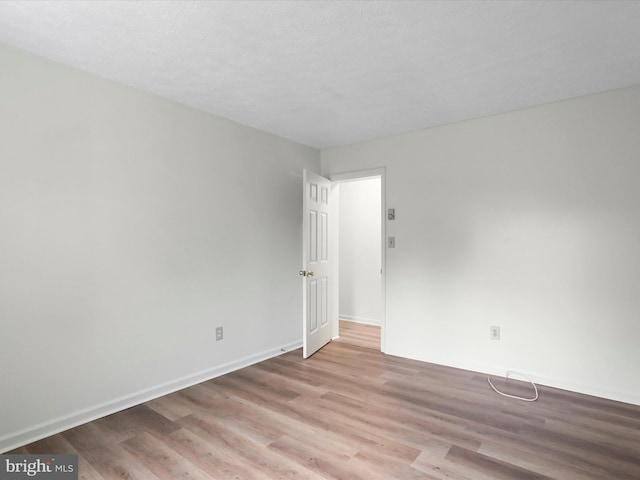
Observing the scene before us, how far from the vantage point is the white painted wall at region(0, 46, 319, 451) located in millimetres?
2213

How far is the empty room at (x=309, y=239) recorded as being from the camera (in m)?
2.03

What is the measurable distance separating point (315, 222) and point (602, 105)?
8.93ft

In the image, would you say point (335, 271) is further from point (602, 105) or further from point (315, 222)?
point (602, 105)

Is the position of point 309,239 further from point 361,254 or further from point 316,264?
point 361,254

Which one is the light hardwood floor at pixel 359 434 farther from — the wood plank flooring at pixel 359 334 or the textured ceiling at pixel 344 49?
the textured ceiling at pixel 344 49

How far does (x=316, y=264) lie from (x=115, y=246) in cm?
206

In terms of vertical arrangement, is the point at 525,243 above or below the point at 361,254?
above

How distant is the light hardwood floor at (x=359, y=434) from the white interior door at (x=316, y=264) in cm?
80

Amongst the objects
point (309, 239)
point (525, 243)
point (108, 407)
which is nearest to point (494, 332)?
point (525, 243)

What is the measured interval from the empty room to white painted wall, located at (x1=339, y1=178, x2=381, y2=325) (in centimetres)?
142

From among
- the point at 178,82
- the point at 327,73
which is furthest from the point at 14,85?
the point at 327,73

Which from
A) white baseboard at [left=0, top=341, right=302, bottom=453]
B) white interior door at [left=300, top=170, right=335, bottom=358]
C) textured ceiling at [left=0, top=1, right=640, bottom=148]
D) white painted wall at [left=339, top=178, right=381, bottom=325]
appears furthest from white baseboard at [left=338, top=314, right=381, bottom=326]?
textured ceiling at [left=0, top=1, right=640, bottom=148]

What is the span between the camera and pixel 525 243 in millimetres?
3217

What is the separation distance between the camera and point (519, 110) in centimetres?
322
